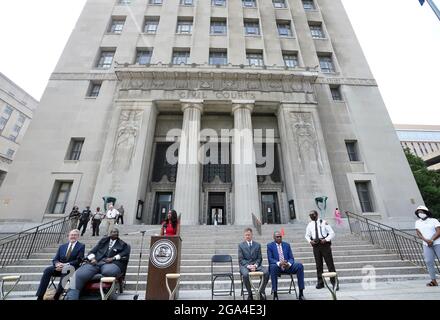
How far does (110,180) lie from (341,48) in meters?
27.6

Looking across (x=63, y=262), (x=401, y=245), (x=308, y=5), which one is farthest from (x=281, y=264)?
(x=308, y=5)

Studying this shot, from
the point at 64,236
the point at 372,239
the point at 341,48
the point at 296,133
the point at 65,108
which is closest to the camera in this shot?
the point at 372,239

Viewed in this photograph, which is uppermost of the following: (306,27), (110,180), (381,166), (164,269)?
(306,27)

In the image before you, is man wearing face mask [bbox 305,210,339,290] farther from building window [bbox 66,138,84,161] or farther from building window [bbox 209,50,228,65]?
building window [bbox 209,50,228,65]

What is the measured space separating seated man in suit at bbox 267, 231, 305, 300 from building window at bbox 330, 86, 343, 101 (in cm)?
2088

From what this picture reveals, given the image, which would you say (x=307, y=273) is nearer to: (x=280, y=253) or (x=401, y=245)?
(x=280, y=253)

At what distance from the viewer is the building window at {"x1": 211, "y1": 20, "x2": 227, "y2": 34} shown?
24.4 meters

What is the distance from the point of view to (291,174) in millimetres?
17203

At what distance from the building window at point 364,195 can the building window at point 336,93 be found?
891cm

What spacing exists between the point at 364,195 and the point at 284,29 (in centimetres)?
2043

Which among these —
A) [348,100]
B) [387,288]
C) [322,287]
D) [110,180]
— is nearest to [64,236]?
[110,180]

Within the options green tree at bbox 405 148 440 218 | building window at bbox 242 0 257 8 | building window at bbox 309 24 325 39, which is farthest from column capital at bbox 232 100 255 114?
green tree at bbox 405 148 440 218

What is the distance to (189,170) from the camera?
54.6 ft

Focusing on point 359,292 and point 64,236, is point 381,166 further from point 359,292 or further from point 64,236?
point 64,236
